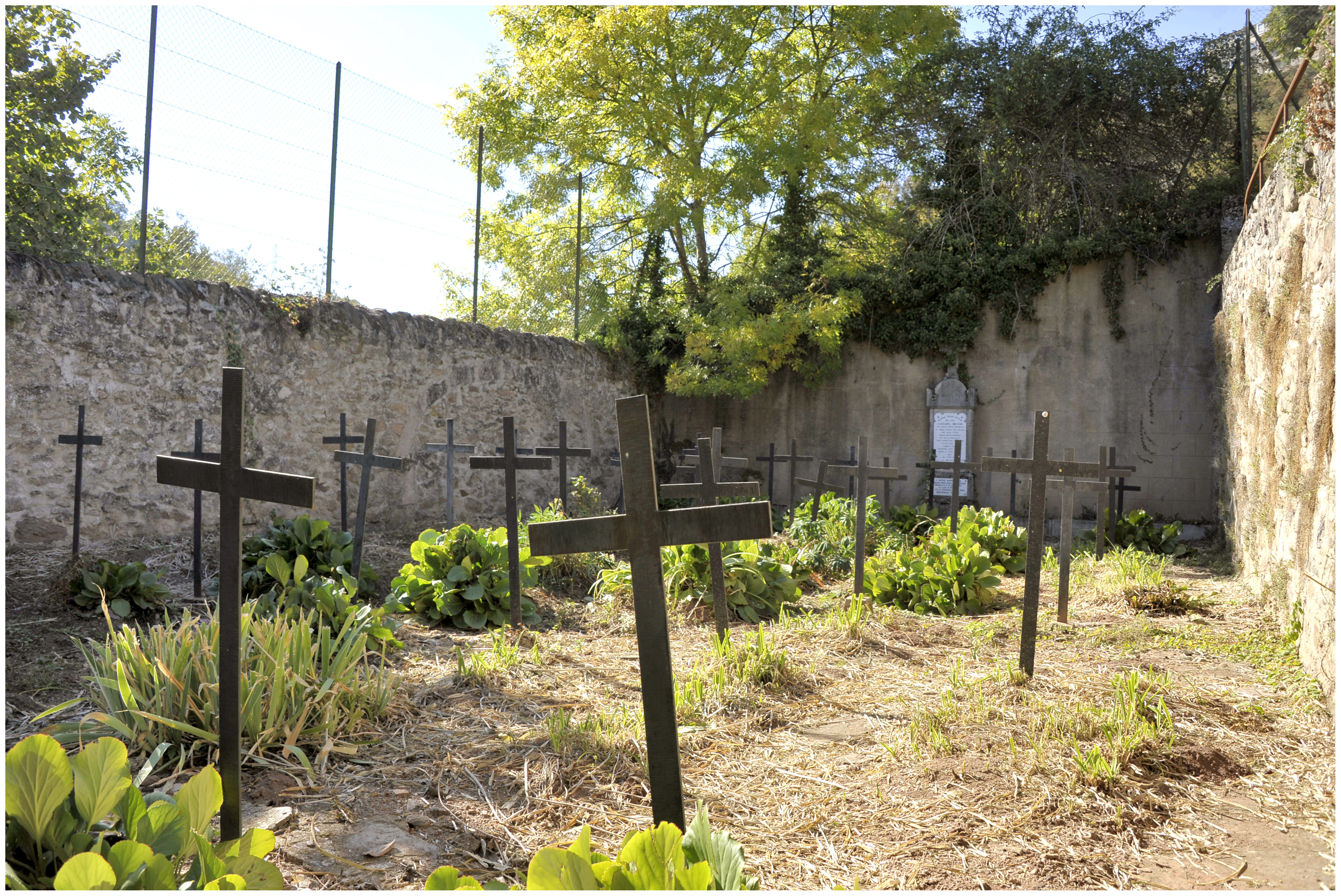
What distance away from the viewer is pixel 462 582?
5.35 m

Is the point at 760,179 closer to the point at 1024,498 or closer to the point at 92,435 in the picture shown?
the point at 1024,498

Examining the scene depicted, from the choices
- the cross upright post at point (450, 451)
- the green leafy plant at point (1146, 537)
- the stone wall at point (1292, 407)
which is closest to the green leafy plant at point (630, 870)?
the stone wall at point (1292, 407)

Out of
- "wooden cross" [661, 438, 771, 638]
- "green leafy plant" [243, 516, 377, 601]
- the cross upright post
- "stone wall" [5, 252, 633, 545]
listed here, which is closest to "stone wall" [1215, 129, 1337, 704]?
"wooden cross" [661, 438, 771, 638]

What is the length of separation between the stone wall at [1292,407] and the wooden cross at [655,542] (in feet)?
9.32

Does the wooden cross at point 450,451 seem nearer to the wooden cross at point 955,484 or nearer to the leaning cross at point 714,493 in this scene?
the leaning cross at point 714,493

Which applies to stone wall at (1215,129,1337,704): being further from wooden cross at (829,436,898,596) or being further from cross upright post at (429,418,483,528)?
cross upright post at (429,418,483,528)

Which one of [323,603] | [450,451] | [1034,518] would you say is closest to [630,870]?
[323,603]

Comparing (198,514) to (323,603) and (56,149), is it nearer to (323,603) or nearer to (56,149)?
(323,603)

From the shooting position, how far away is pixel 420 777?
2.77 metres

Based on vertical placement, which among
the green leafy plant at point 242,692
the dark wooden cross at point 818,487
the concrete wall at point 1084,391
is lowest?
the green leafy plant at point 242,692

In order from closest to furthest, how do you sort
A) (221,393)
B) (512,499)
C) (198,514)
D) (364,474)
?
(198,514) < (512,499) < (364,474) < (221,393)

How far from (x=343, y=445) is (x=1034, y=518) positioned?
242 inches

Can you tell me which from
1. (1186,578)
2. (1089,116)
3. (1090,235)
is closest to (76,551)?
(1186,578)

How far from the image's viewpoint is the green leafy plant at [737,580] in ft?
18.2
